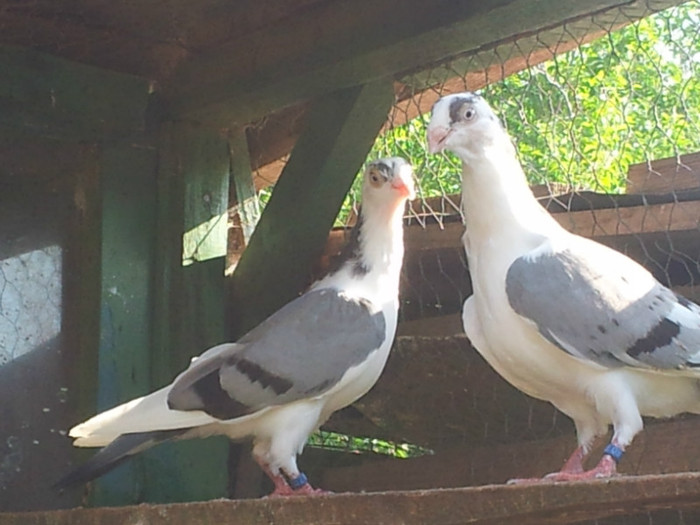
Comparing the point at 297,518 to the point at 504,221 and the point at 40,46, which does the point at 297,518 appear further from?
the point at 40,46

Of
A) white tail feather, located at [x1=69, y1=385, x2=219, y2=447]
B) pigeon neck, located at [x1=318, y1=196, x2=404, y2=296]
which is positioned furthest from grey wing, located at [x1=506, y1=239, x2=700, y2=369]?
white tail feather, located at [x1=69, y1=385, x2=219, y2=447]

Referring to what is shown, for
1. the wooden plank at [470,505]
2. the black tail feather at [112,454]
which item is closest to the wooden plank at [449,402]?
the black tail feather at [112,454]

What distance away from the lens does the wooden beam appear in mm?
2438

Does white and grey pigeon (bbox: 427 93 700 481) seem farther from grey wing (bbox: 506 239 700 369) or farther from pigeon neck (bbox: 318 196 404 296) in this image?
pigeon neck (bbox: 318 196 404 296)

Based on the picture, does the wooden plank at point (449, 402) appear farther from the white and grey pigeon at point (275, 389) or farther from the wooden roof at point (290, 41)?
the wooden roof at point (290, 41)

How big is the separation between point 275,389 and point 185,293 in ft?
1.84

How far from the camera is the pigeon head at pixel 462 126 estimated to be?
6.53 feet

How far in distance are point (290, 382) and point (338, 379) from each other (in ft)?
0.29

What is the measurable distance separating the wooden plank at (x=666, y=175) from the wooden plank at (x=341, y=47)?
29 cm

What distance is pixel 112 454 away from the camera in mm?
2066

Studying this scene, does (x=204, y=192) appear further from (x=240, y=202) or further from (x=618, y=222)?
(x=618, y=222)

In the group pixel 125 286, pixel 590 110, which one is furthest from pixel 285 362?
pixel 590 110

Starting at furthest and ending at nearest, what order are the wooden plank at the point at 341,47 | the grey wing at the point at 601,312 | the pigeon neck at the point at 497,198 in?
the wooden plank at the point at 341,47 → the pigeon neck at the point at 497,198 → the grey wing at the point at 601,312

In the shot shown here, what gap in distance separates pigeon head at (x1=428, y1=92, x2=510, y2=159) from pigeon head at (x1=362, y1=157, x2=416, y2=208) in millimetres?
327
